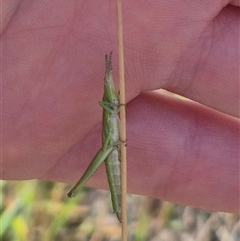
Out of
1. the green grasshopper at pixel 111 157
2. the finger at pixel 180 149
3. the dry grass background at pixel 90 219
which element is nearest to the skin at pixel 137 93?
the finger at pixel 180 149

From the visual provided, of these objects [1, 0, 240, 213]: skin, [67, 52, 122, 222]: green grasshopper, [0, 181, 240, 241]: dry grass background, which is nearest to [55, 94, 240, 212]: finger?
[1, 0, 240, 213]: skin

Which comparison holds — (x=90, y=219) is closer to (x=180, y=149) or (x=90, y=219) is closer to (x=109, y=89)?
(x=180, y=149)

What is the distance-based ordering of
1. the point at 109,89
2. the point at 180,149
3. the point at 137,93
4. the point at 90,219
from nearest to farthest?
the point at 109,89 < the point at 137,93 < the point at 180,149 < the point at 90,219

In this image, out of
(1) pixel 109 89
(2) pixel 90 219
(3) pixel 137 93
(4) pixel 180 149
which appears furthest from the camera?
(2) pixel 90 219

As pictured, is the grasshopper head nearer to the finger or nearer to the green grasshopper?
the green grasshopper

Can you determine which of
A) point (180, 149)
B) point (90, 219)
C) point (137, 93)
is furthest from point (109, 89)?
point (90, 219)

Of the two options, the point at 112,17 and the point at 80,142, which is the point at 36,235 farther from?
the point at 112,17

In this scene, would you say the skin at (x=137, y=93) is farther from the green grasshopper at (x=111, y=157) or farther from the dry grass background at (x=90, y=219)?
the dry grass background at (x=90, y=219)

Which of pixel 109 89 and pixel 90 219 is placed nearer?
pixel 109 89
